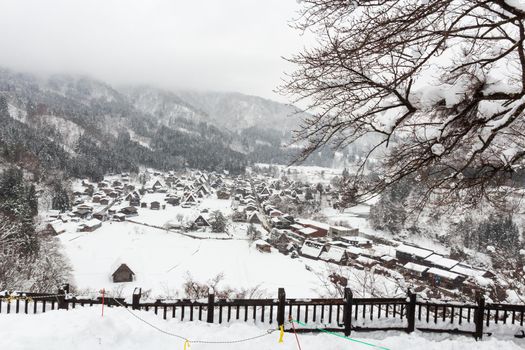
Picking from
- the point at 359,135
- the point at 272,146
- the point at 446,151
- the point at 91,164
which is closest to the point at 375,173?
the point at 359,135

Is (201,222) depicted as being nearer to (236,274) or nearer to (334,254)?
(334,254)

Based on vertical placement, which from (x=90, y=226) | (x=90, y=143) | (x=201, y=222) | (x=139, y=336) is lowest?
(x=90, y=226)

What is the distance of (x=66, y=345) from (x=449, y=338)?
6.22m

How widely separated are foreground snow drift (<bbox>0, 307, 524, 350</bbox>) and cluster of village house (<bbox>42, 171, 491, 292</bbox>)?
549 inches

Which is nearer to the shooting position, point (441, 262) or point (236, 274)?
point (236, 274)

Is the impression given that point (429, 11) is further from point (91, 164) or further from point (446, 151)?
point (91, 164)

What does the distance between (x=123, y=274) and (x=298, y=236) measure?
22.5 metres

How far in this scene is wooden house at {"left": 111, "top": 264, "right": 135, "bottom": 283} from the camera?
21625mm

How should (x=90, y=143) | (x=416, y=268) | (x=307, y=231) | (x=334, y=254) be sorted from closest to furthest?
(x=416, y=268)
(x=334, y=254)
(x=307, y=231)
(x=90, y=143)

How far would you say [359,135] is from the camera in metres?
3.77

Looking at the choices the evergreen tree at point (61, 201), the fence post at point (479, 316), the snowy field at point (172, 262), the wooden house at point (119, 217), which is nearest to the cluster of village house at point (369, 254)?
the snowy field at point (172, 262)

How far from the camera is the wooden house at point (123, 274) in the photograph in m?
21.6

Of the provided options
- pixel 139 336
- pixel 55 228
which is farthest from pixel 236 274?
pixel 55 228

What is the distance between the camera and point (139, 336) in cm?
478
